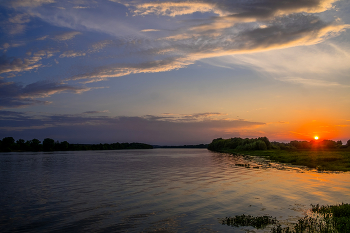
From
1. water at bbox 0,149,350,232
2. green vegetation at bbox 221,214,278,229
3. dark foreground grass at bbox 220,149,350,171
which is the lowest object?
dark foreground grass at bbox 220,149,350,171

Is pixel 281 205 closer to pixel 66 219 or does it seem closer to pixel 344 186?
pixel 344 186

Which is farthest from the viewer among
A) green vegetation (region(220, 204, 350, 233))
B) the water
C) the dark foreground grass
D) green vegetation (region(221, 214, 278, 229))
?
the dark foreground grass

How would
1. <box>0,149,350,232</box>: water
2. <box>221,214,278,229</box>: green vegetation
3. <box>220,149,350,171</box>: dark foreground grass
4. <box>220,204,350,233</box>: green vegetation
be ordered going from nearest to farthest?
<box>220,204,350,233</box>: green vegetation
<box>221,214,278,229</box>: green vegetation
<box>0,149,350,232</box>: water
<box>220,149,350,171</box>: dark foreground grass

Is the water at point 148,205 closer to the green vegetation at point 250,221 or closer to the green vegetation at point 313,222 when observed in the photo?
the green vegetation at point 250,221

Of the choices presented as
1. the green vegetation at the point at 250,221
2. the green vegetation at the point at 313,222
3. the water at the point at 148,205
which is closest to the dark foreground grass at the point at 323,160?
the water at the point at 148,205

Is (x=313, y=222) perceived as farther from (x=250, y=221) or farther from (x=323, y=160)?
(x=323, y=160)

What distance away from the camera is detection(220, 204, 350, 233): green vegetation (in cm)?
1443

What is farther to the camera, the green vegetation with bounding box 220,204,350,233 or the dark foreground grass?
the dark foreground grass

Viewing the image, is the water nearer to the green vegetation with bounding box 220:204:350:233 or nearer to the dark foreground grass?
the green vegetation with bounding box 220:204:350:233

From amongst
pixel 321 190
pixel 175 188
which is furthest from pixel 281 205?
pixel 175 188

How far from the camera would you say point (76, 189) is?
30.5 meters

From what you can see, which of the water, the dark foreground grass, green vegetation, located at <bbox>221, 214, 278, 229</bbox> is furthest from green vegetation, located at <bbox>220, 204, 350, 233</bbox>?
the dark foreground grass

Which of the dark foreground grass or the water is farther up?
the water

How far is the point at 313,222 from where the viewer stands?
52.2 ft
